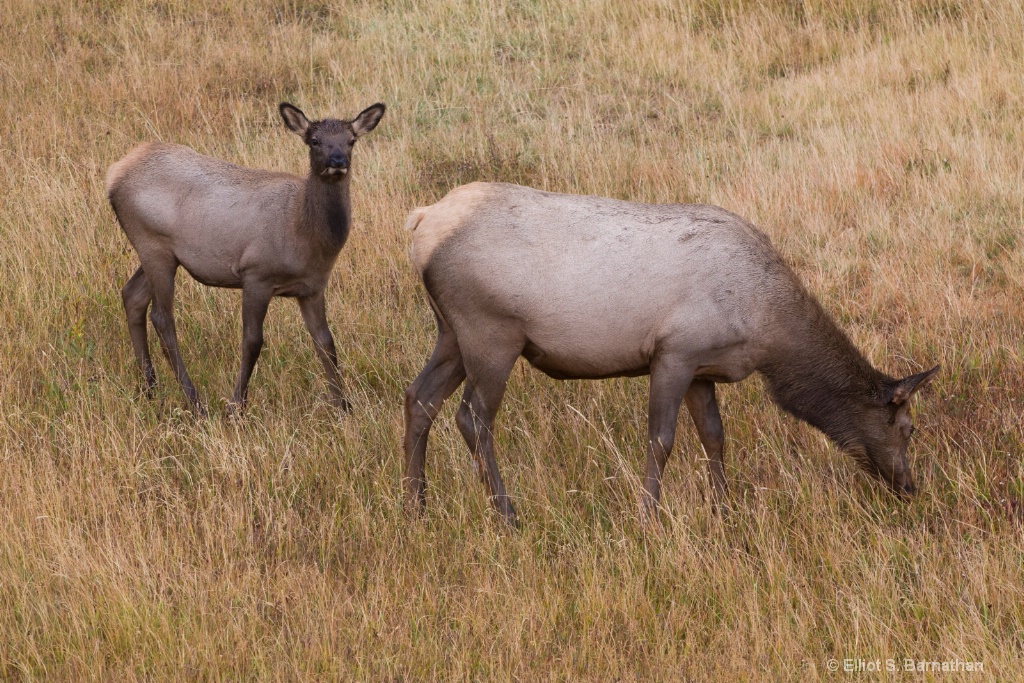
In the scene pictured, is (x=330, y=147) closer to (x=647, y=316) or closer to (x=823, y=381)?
(x=647, y=316)

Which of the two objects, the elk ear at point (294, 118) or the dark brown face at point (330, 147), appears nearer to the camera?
the dark brown face at point (330, 147)

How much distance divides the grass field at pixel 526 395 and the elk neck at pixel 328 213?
882 mm

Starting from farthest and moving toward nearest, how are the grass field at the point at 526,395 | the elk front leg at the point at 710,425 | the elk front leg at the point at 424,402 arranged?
the elk front leg at the point at 424,402 < the elk front leg at the point at 710,425 < the grass field at the point at 526,395

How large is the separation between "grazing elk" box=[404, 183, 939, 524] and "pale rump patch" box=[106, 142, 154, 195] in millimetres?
2729

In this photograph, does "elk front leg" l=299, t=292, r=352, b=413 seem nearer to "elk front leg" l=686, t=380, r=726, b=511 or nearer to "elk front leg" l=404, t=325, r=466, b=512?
"elk front leg" l=404, t=325, r=466, b=512

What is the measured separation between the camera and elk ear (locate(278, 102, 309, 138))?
22.7ft

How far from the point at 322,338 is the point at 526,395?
1.42 metres

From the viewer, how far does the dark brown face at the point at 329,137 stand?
6719 millimetres

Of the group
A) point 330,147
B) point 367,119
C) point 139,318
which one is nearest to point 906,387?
point 330,147

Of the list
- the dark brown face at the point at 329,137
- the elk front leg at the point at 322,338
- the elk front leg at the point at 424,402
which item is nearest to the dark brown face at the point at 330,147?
the dark brown face at the point at 329,137

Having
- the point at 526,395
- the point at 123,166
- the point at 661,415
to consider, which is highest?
the point at 123,166

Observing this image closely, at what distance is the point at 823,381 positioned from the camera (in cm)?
547

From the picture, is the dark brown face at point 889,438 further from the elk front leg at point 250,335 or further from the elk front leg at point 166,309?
the elk front leg at point 166,309

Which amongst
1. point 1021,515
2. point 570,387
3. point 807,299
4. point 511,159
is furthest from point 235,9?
point 1021,515
